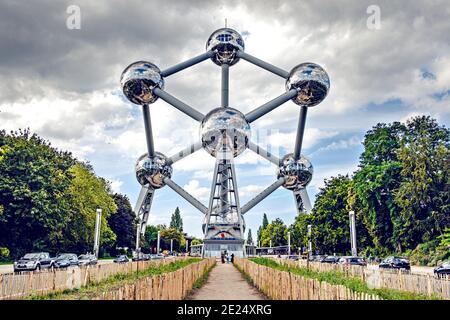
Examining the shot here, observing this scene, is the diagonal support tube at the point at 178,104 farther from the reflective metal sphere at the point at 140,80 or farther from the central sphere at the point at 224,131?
the central sphere at the point at 224,131

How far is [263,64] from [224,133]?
11270 mm

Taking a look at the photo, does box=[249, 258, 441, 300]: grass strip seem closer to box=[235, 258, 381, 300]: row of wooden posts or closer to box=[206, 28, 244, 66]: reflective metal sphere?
box=[235, 258, 381, 300]: row of wooden posts

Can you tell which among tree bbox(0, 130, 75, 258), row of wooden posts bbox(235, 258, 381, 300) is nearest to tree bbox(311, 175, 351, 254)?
tree bbox(0, 130, 75, 258)

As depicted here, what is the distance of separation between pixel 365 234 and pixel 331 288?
3951 cm


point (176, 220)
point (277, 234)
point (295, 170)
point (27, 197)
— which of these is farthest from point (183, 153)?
point (176, 220)

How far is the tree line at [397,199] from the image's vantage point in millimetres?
33562

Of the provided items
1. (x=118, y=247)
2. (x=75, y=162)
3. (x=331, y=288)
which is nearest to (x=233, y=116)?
(x=75, y=162)

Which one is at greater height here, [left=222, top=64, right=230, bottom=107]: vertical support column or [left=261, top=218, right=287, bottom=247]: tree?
[left=222, top=64, right=230, bottom=107]: vertical support column

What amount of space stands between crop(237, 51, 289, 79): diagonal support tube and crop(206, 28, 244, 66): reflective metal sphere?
2.69 ft

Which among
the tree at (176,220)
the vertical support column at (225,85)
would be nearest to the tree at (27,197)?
the vertical support column at (225,85)

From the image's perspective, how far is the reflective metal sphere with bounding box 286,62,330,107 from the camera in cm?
3869

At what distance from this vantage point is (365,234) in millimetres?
44281
